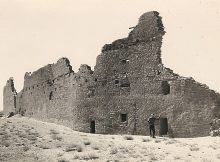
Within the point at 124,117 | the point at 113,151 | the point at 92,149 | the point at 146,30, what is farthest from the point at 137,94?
Result: the point at 113,151

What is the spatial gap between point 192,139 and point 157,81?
4.55 metres

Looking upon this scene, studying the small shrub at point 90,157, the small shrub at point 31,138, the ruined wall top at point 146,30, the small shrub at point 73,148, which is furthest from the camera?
the ruined wall top at point 146,30

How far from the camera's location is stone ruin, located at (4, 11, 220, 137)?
23969 millimetres

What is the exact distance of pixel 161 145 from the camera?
2016 centimetres

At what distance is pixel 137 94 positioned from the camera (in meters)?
26.5

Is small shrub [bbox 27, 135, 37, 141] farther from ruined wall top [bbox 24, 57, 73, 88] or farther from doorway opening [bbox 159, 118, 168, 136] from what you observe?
ruined wall top [bbox 24, 57, 73, 88]

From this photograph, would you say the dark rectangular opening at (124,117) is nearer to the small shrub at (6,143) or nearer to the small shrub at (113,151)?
the small shrub at (113,151)

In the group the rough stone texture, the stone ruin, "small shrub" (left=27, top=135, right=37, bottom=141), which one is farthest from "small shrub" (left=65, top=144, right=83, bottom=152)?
the rough stone texture

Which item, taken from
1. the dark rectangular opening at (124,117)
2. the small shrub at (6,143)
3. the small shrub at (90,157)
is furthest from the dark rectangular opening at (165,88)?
the small shrub at (6,143)

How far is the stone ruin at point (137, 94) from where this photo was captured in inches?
944

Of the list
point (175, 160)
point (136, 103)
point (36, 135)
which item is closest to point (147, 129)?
point (136, 103)

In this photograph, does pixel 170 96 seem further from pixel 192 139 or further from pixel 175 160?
pixel 175 160

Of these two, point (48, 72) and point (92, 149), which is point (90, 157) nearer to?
point (92, 149)

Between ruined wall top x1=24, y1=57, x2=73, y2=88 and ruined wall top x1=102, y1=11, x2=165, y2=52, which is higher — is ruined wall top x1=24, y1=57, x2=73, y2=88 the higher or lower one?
the lower one
